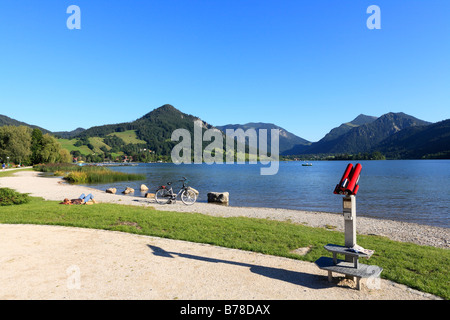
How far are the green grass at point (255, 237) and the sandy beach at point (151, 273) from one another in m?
0.60

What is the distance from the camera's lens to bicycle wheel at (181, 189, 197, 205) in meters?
18.6

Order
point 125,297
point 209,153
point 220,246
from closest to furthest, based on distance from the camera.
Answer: point 125,297 < point 220,246 < point 209,153

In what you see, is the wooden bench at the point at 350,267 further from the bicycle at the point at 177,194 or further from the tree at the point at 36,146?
the tree at the point at 36,146

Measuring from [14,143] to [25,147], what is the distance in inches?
116

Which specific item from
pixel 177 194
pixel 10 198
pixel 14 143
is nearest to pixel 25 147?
pixel 14 143

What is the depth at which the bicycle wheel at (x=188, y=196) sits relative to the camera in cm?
1859

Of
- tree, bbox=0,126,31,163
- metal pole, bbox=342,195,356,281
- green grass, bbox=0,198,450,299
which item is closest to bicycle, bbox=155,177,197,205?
green grass, bbox=0,198,450,299

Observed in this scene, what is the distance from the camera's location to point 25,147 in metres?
69.4

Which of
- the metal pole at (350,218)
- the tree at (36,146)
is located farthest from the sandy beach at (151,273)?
the tree at (36,146)

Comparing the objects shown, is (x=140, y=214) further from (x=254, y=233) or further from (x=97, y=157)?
(x=97, y=157)

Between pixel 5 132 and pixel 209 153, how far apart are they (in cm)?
13935

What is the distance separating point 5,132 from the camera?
222 feet

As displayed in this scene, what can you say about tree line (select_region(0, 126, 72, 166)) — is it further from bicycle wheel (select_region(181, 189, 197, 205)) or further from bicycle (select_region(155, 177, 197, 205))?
bicycle wheel (select_region(181, 189, 197, 205))
